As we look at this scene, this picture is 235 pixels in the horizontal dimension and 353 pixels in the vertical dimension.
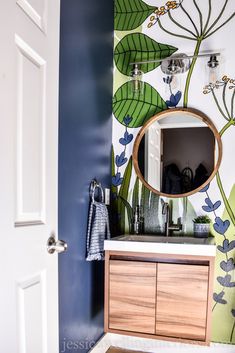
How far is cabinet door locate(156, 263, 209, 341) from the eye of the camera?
1589mm

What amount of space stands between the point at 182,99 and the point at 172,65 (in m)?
0.26

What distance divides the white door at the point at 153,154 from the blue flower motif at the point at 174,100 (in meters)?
0.17

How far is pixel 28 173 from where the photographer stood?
89cm

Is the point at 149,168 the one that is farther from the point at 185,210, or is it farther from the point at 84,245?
the point at 84,245

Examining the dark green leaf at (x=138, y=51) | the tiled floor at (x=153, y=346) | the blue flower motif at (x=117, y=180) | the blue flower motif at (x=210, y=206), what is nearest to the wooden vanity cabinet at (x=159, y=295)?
the tiled floor at (x=153, y=346)

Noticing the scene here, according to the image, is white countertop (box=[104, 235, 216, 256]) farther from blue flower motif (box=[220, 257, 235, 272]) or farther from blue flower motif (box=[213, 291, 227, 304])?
blue flower motif (box=[213, 291, 227, 304])

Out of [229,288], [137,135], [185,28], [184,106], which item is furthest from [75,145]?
[229,288]

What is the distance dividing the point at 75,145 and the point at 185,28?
1.31 m

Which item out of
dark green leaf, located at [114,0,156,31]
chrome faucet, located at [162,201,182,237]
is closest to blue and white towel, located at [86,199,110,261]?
chrome faucet, located at [162,201,182,237]

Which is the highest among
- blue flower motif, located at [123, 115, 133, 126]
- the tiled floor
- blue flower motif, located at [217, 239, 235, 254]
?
blue flower motif, located at [123, 115, 133, 126]

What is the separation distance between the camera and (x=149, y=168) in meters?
2.22

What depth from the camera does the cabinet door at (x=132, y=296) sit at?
1.67 meters

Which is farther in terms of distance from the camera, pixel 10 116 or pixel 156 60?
pixel 156 60

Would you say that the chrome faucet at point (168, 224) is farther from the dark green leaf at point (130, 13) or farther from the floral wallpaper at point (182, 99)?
the dark green leaf at point (130, 13)
